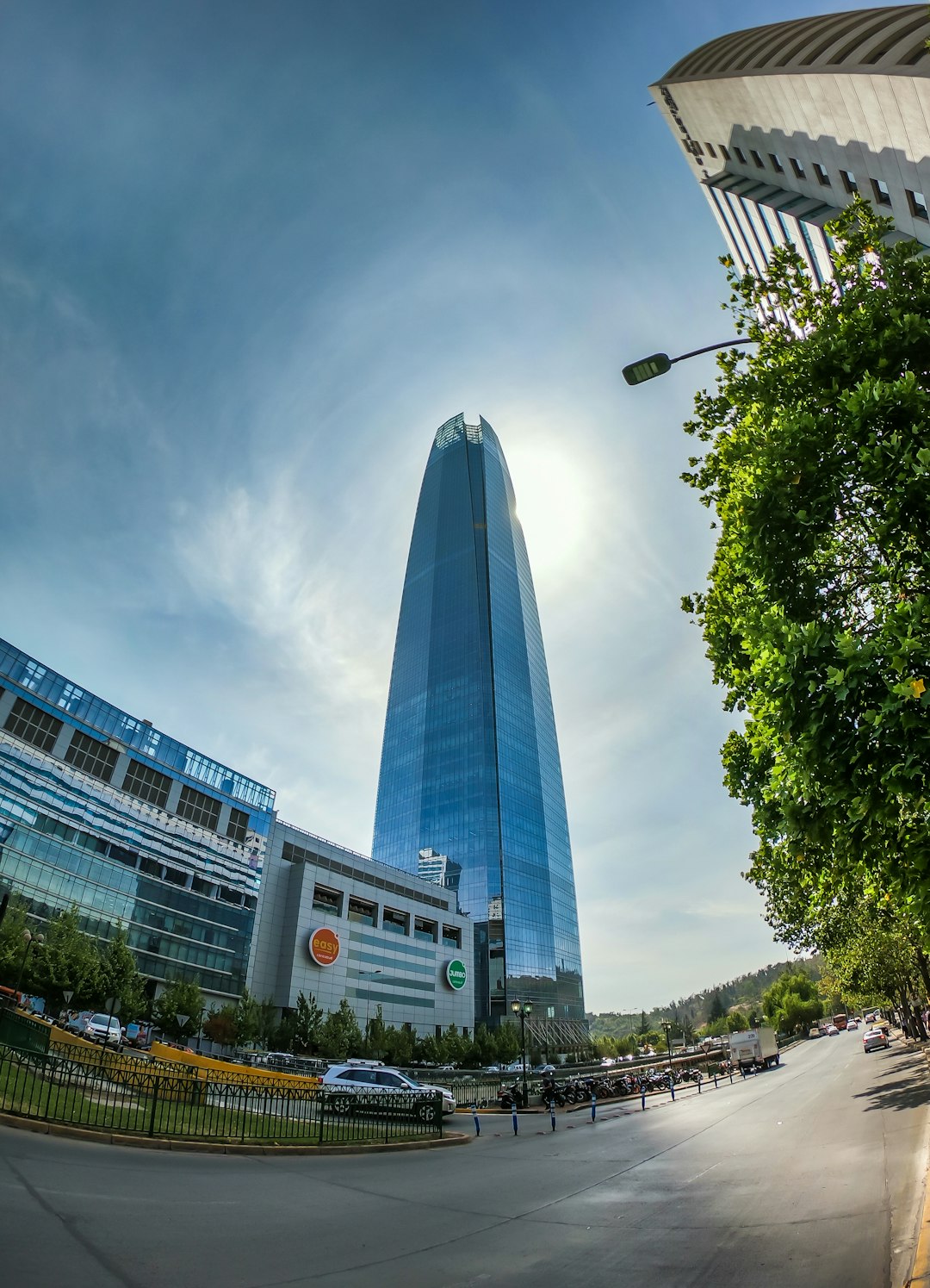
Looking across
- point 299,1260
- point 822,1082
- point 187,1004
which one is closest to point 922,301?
point 299,1260

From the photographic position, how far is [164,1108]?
1625cm

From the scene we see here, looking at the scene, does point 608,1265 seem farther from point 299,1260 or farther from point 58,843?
point 58,843

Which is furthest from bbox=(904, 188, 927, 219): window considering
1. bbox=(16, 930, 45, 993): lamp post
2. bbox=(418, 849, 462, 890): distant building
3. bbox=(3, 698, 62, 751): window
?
bbox=(418, 849, 462, 890): distant building

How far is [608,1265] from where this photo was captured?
732cm

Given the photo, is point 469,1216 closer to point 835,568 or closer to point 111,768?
point 835,568

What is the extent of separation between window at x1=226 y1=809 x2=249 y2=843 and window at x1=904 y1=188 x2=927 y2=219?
74.7 meters

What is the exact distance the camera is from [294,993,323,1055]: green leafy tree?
58.6m

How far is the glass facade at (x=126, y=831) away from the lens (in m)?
55.1

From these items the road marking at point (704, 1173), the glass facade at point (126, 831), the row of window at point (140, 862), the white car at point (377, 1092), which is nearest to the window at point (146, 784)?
the glass facade at point (126, 831)

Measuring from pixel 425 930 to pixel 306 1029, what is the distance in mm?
34718

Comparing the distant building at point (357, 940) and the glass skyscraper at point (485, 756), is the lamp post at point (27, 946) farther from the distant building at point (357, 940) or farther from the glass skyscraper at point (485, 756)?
the glass skyscraper at point (485, 756)

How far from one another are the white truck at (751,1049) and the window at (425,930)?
43645mm

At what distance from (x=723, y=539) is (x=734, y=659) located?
226 centimetres

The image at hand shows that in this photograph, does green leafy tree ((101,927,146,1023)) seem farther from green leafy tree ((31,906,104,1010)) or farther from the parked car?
the parked car
